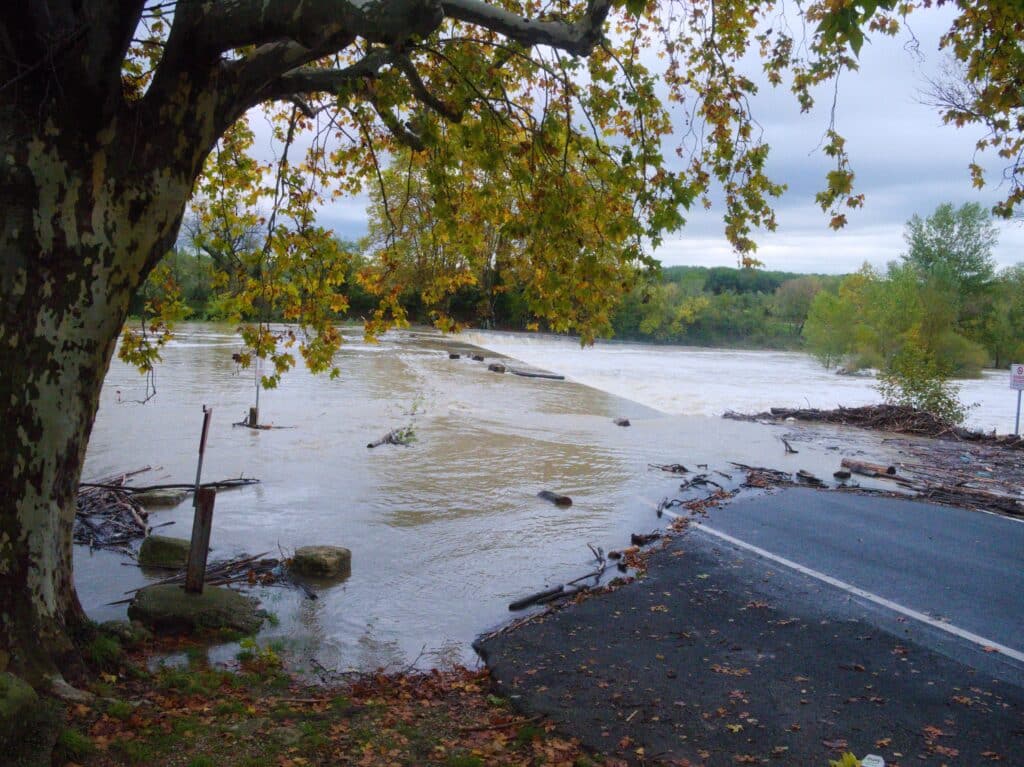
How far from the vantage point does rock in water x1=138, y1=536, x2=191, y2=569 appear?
30.0ft

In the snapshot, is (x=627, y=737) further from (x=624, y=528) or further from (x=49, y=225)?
(x=624, y=528)

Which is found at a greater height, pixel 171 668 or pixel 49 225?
pixel 49 225

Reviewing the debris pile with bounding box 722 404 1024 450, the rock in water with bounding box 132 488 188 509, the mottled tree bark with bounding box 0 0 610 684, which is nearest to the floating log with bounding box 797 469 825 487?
the debris pile with bounding box 722 404 1024 450

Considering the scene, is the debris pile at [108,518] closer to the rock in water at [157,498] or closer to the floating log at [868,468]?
the rock in water at [157,498]

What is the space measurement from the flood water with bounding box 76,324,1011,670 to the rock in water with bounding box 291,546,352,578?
239 millimetres

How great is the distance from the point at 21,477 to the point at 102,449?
12967mm

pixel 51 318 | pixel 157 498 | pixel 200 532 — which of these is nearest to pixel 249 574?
pixel 200 532

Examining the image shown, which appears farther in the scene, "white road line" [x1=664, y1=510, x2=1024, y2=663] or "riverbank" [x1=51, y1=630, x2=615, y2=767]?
"white road line" [x1=664, y1=510, x2=1024, y2=663]

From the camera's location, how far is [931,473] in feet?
56.5

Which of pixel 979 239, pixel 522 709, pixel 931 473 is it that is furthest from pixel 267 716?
pixel 979 239

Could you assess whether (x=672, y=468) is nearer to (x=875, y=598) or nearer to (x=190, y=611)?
(x=875, y=598)

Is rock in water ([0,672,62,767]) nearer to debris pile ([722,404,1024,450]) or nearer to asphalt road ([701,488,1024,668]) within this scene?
asphalt road ([701,488,1024,668])

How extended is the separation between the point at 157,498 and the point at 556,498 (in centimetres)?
647

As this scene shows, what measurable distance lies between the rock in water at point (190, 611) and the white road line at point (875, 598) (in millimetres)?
6289
